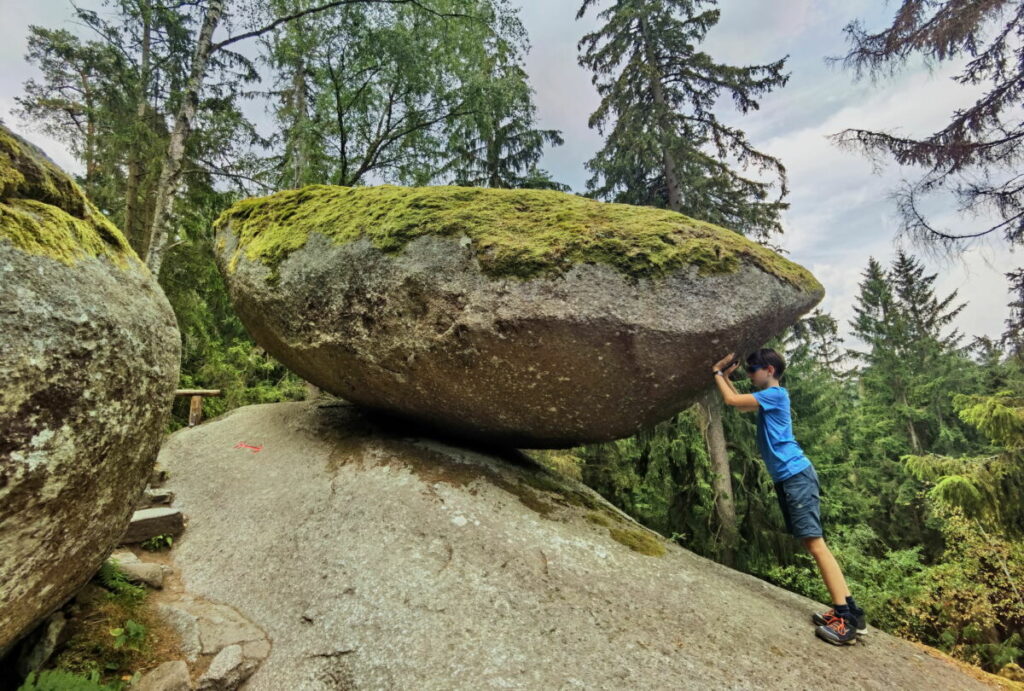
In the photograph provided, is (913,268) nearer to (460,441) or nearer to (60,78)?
(460,441)

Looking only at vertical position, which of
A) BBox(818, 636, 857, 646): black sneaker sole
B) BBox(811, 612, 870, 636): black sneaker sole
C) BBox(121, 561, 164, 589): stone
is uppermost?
BBox(811, 612, 870, 636): black sneaker sole

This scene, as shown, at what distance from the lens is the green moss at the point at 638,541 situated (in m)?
4.43

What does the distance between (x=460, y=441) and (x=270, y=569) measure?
2407mm

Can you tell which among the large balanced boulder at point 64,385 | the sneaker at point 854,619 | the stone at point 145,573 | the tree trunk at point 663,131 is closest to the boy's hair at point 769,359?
the sneaker at point 854,619

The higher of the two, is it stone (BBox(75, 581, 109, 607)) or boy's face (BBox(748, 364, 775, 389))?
boy's face (BBox(748, 364, 775, 389))

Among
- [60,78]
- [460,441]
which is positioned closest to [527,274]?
[460,441]

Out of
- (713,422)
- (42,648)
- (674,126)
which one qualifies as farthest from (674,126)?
(42,648)

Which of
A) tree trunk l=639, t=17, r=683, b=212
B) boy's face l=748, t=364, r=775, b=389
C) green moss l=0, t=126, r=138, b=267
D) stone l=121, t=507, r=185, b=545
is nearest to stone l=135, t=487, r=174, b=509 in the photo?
stone l=121, t=507, r=185, b=545

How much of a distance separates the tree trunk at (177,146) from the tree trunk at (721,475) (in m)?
10.6

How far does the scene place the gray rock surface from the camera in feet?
9.69

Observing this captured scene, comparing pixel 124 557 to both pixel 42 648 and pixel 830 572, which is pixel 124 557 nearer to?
pixel 42 648

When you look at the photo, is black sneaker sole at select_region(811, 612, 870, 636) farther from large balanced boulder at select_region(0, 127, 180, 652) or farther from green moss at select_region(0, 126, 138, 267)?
green moss at select_region(0, 126, 138, 267)

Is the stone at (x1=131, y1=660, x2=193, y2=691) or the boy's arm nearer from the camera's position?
the stone at (x1=131, y1=660, x2=193, y2=691)

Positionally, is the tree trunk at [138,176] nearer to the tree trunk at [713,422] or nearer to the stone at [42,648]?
the stone at [42,648]
